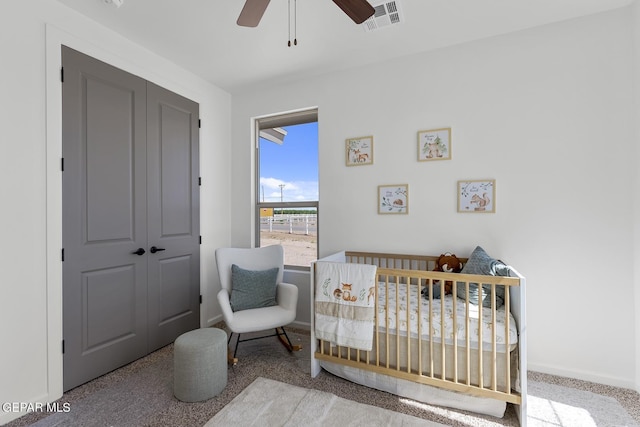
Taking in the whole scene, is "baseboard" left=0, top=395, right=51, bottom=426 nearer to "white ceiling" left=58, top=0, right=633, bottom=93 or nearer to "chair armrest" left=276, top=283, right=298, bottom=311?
"chair armrest" left=276, top=283, right=298, bottom=311

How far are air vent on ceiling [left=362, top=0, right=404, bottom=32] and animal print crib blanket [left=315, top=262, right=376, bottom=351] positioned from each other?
1.74 meters

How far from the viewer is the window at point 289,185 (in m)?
3.21

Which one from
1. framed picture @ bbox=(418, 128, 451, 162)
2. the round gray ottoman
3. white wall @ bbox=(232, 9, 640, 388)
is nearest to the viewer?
the round gray ottoman

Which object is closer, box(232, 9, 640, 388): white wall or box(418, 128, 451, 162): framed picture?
box(232, 9, 640, 388): white wall

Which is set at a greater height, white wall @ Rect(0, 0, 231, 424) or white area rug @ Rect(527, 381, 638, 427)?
white wall @ Rect(0, 0, 231, 424)

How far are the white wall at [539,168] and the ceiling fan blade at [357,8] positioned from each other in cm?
119

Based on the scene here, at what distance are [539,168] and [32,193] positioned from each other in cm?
354

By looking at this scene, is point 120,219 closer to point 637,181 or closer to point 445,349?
point 445,349

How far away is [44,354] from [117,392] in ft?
1.70

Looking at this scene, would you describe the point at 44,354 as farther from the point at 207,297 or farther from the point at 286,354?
the point at 286,354

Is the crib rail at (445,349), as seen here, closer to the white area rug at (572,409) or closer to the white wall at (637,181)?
the white area rug at (572,409)

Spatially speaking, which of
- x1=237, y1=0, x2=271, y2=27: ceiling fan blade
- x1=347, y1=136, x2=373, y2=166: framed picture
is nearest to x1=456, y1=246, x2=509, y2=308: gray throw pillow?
x1=347, y1=136, x2=373, y2=166: framed picture

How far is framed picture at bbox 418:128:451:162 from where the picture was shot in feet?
8.29

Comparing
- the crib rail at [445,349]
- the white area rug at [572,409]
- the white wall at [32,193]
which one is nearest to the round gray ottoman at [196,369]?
the crib rail at [445,349]
